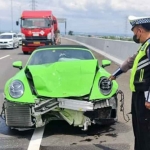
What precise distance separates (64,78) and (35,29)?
20.7m

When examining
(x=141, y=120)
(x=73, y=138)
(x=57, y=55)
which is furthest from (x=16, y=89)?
(x=141, y=120)

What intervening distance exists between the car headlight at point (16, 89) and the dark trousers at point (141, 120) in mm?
2146

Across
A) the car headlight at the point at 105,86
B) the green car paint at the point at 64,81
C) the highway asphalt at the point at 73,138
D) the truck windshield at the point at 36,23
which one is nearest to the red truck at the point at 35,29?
the truck windshield at the point at 36,23

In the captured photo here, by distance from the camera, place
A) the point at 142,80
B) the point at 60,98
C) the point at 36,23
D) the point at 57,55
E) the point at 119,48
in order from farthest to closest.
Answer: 1. the point at 36,23
2. the point at 119,48
3. the point at 57,55
4. the point at 60,98
5. the point at 142,80

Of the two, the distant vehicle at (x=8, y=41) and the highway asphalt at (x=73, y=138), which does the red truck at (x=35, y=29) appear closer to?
the distant vehicle at (x=8, y=41)

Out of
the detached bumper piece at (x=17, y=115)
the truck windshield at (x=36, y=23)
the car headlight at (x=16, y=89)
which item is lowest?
the detached bumper piece at (x=17, y=115)

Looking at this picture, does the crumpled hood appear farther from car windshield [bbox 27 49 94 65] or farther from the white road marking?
car windshield [bbox 27 49 94 65]

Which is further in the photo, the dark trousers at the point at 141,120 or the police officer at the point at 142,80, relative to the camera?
the dark trousers at the point at 141,120

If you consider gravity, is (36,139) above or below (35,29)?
below

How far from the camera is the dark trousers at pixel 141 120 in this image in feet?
11.9

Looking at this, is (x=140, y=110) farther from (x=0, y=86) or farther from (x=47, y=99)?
(x=0, y=86)

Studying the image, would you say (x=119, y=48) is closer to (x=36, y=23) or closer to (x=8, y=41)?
(x=36, y=23)

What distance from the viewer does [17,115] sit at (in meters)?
5.30

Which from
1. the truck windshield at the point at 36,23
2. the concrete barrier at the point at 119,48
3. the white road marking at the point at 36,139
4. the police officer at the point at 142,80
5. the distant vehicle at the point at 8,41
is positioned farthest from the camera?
the distant vehicle at the point at 8,41
